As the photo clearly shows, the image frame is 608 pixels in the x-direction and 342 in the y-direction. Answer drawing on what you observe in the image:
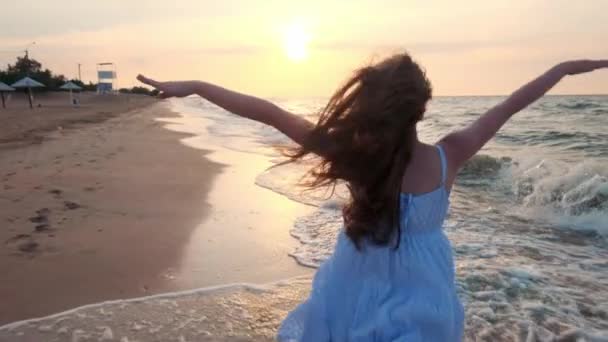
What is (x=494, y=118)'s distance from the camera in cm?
203

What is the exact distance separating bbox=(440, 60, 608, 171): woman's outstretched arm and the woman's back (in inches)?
3.5

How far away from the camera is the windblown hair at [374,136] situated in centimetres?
173

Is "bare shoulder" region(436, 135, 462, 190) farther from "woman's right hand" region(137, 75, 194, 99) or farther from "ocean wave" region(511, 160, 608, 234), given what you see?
"ocean wave" region(511, 160, 608, 234)

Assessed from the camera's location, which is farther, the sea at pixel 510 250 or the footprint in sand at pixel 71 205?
the footprint in sand at pixel 71 205

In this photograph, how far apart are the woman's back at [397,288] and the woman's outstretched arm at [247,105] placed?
43 centimetres

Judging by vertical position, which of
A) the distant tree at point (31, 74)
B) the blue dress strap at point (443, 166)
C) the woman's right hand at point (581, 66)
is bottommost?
the distant tree at point (31, 74)

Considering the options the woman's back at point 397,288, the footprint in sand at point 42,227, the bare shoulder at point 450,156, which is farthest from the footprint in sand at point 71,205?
the bare shoulder at point 450,156

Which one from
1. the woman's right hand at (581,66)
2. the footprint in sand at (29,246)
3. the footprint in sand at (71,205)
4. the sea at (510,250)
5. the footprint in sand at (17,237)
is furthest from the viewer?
the footprint in sand at (71,205)

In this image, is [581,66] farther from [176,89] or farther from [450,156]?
[176,89]

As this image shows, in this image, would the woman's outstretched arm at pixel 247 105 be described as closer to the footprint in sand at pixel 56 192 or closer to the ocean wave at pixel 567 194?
the footprint in sand at pixel 56 192

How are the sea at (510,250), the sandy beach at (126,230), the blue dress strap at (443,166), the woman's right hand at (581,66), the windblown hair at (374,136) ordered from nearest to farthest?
the windblown hair at (374,136) → the blue dress strap at (443,166) → the woman's right hand at (581,66) → the sea at (510,250) → the sandy beach at (126,230)

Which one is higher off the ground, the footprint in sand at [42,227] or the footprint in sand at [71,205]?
the footprint in sand at [42,227]

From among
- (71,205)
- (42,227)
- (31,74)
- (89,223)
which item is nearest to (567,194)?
(89,223)

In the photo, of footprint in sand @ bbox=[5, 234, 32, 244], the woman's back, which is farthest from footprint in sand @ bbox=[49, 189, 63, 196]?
the woman's back
